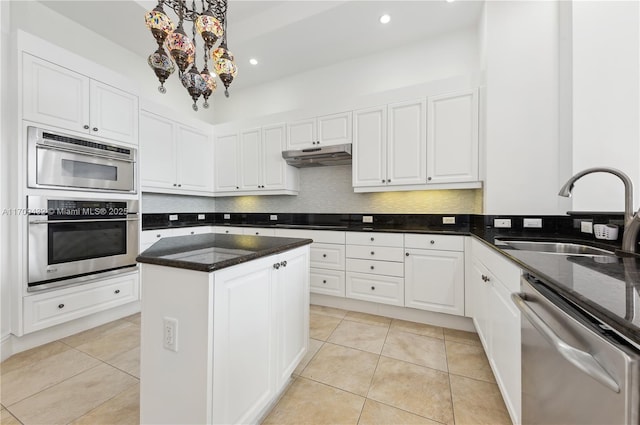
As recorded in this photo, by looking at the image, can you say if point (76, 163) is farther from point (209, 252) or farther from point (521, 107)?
point (521, 107)

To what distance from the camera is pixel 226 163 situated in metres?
3.81

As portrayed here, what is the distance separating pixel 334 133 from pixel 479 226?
192cm

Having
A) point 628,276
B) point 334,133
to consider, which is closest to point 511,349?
point 628,276

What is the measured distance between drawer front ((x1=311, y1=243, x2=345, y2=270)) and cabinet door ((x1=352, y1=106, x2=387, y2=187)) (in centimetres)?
82

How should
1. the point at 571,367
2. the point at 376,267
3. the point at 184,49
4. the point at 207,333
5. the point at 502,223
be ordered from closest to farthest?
the point at 571,367, the point at 207,333, the point at 184,49, the point at 502,223, the point at 376,267

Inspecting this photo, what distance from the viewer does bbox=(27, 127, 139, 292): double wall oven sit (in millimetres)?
1974

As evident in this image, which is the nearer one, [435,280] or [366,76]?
[435,280]

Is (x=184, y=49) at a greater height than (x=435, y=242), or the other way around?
(x=184, y=49)

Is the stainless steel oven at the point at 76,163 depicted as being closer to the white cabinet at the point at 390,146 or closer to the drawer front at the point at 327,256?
the drawer front at the point at 327,256

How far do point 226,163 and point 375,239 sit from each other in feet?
8.51

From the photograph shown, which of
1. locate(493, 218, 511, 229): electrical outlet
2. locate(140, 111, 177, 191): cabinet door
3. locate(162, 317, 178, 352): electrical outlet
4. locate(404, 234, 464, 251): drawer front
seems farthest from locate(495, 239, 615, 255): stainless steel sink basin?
locate(140, 111, 177, 191): cabinet door

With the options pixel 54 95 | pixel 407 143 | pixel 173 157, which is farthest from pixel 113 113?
pixel 407 143

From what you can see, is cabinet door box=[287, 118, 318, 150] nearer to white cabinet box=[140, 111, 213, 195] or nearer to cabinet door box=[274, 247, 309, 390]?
white cabinet box=[140, 111, 213, 195]

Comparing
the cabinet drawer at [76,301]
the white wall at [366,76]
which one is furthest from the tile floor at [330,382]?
the white wall at [366,76]
